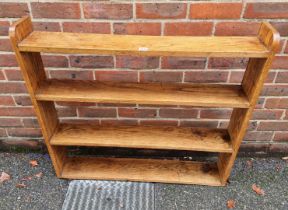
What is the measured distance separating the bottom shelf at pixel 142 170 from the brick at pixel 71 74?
63cm

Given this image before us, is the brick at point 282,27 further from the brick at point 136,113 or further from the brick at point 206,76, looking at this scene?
the brick at point 136,113

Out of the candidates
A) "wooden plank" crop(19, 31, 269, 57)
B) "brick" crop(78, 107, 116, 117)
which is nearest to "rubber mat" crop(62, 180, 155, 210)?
"brick" crop(78, 107, 116, 117)

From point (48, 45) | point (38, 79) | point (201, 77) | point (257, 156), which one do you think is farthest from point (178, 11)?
point (257, 156)

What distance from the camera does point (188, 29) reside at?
1.54 metres

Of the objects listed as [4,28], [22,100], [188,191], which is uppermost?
[4,28]

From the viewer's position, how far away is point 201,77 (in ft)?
5.61

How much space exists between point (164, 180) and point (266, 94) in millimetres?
898

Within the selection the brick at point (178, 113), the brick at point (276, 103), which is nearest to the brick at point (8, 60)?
the brick at point (178, 113)

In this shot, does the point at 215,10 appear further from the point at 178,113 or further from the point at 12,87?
the point at 12,87

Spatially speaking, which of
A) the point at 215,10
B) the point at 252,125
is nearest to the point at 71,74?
the point at 215,10

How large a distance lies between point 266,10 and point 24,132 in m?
1.84

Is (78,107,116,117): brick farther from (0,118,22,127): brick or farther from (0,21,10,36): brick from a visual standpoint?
(0,21,10,36): brick

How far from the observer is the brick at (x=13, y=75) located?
172 centimetres

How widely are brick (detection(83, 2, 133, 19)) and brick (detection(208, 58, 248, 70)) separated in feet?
1.89
